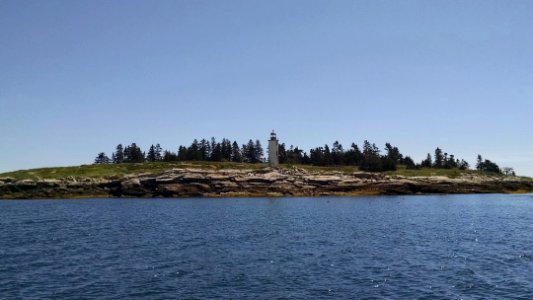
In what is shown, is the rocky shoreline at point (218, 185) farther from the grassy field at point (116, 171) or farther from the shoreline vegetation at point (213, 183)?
the grassy field at point (116, 171)

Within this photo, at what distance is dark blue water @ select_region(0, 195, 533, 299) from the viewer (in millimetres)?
32125

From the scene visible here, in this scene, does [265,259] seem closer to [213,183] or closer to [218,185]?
[218,185]

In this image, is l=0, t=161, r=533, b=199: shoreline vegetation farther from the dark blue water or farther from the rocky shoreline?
the dark blue water

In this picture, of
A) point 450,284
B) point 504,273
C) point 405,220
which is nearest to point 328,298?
point 450,284

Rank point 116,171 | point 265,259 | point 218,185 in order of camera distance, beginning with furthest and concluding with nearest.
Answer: point 116,171 < point 218,185 < point 265,259

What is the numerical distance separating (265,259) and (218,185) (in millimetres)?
112934

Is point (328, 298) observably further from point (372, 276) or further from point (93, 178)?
point (93, 178)

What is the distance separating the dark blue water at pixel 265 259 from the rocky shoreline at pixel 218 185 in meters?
78.5

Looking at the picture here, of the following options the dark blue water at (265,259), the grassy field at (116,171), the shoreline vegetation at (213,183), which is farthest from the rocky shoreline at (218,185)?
the dark blue water at (265,259)

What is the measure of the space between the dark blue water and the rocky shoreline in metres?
78.5

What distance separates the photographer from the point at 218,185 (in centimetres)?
15475

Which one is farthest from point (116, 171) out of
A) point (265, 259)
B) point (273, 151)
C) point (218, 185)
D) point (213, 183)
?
point (265, 259)

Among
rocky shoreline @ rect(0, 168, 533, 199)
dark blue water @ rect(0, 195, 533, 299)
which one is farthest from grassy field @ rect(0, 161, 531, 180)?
dark blue water @ rect(0, 195, 533, 299)

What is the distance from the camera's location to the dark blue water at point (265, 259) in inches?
1265
